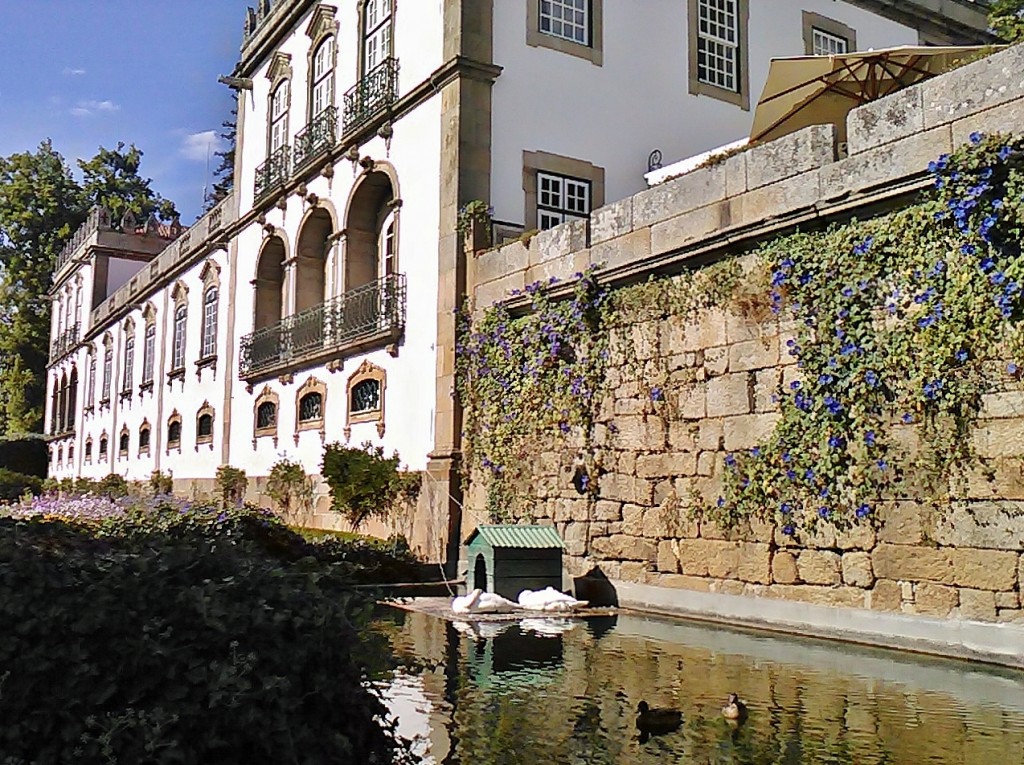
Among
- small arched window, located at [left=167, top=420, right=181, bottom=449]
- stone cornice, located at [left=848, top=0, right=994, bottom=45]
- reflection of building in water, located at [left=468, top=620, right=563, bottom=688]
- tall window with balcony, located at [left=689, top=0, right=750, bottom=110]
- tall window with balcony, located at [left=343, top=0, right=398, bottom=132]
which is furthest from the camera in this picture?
small arched window, located at [left=167, top=420, right=181, bottom=449]

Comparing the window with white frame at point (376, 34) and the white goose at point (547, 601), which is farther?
the window with white frame at point (376, 34)

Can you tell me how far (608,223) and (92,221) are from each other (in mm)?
33248

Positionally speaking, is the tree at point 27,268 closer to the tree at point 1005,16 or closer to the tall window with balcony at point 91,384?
the tall window with balcony at point 91,384

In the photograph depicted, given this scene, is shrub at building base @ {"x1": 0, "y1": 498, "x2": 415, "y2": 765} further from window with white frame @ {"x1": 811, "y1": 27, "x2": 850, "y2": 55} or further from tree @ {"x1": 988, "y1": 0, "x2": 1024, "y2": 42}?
window with white frame @ {"x1": 811, "y1": 27, "x2": 850, "y2": 55}

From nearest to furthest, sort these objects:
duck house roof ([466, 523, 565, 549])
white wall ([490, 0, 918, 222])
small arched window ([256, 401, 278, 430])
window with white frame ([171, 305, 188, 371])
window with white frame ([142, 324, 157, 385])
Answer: duck house roof ([466, 523, 565, 549]) < white wall ([490, 0, 918, 222]) < small arched window ([256, 401, 278, 430]) < window with white frame ([171, 305, 188, 371]) < window with white frame ([142, 324, 157, 385])

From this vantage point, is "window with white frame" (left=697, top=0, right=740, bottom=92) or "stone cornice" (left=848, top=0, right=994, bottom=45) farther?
"stone cornice" (left=848, top=0, right=994, bottom=45)

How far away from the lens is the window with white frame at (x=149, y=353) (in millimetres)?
28398

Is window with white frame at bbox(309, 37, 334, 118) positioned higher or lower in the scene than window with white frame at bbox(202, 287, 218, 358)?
higher

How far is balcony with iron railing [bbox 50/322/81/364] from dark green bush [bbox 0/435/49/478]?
11.1 ft

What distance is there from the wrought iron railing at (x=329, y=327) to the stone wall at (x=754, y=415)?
2.91 meters

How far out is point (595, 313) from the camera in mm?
10977

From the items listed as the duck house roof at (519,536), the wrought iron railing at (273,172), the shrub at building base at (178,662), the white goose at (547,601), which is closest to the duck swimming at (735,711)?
the shrub at building base at (178,662)

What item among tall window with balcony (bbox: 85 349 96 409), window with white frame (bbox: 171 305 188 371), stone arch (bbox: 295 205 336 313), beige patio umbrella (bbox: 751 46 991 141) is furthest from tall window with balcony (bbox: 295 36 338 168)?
tall window with balcony (bbox: 85 349 96 409)

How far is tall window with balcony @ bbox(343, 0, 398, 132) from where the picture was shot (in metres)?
15.3
